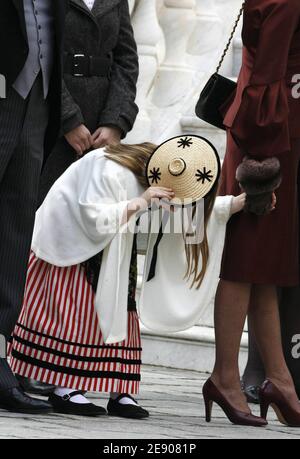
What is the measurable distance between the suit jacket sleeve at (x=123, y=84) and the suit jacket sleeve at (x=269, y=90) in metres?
0.93

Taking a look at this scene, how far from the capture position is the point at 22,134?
4.97 meters

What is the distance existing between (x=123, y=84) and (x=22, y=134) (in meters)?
0.91

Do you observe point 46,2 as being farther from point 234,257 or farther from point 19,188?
point 234,257

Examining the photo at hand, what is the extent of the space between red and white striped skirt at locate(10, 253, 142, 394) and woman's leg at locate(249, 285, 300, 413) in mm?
433

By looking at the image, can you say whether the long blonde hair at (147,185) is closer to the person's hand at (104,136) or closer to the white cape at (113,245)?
the white cape at (113,245)

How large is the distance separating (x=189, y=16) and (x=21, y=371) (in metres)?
3.20

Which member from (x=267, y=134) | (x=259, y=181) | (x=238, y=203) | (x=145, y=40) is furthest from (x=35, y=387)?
(x=145, y=40)

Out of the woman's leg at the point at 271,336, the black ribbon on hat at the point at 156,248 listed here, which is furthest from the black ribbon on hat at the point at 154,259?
the woman's leg at the point at 271,336

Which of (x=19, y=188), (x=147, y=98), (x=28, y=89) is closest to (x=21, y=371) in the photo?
(x=19, y=188)

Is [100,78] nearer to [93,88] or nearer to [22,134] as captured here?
[93,88]

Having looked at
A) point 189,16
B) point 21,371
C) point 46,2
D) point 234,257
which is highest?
point 189,16

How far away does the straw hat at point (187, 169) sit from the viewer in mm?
4949

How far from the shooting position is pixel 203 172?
195 inches

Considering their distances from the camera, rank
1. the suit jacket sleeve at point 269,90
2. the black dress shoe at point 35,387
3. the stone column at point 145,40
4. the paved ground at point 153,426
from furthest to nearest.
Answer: the stone column at point 145,40
the black dress shoe at point 35,387
the suit jacket sleeve at point 269,90
the paved ground at point 153,426
